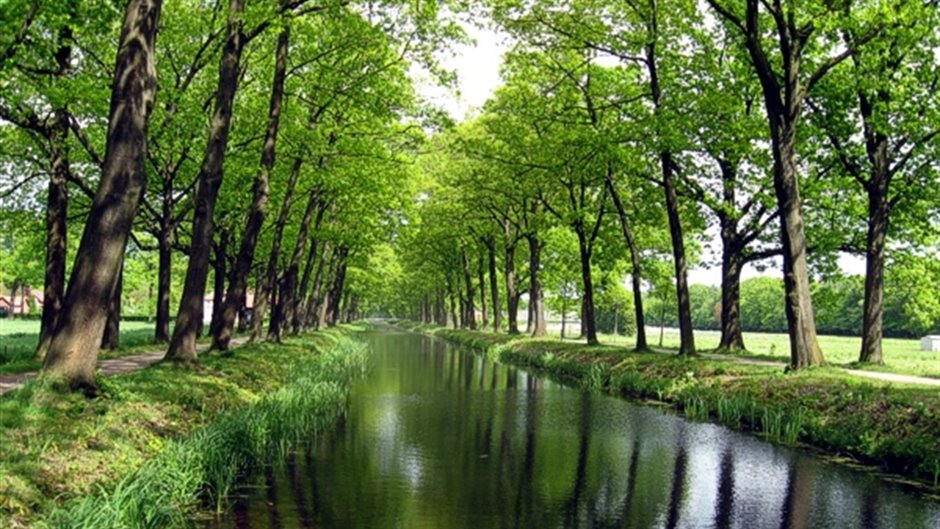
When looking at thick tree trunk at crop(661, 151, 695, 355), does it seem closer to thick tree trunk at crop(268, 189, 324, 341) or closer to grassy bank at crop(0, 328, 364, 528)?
grassy bank at crop(0, 328, 364, 528)

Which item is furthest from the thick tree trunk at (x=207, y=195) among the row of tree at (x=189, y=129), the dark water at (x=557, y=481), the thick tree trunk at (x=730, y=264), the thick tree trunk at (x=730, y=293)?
the thick tree trunk at (x=730, y=293)

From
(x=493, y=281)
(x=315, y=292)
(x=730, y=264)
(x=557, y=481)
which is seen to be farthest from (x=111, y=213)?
(x=493, y=281)

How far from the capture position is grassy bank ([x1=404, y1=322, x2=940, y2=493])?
44.7 feet

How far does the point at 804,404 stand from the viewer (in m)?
17.0

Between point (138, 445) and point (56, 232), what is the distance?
12151 millimetres

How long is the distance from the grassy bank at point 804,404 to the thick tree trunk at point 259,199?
539 inches

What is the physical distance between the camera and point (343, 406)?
20.9 meters

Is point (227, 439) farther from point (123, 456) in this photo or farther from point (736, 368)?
point (736, 368)

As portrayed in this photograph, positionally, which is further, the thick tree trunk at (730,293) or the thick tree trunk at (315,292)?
the thick tree trunk at (315,292)

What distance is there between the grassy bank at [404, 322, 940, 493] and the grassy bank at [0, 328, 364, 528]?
36.0 feet

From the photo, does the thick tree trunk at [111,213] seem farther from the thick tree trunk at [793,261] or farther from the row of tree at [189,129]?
the thick tree trunk at [793,261]

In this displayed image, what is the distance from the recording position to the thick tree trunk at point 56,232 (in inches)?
781

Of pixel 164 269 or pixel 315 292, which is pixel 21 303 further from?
pixel 164 269

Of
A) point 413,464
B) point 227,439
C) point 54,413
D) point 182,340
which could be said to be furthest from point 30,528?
point 182,340
